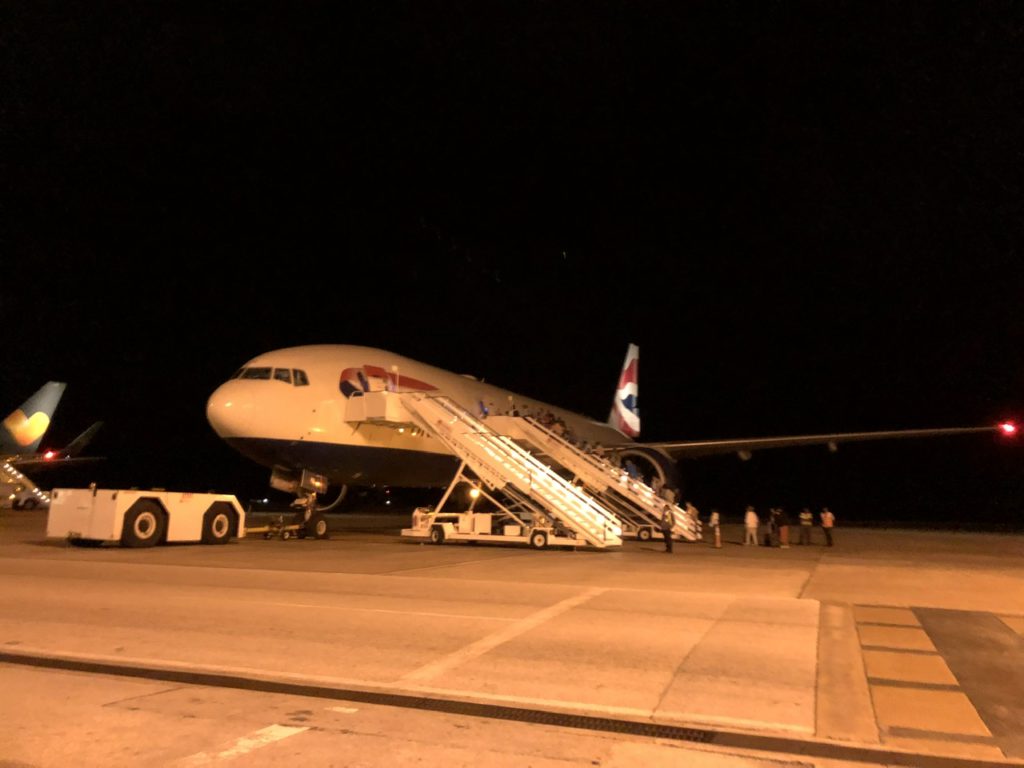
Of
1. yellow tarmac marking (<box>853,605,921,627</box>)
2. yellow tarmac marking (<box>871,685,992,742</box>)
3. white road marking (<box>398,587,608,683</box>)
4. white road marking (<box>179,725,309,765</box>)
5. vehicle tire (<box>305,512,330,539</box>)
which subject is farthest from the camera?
vehicle tire (<box>305,512,330,539</box>)

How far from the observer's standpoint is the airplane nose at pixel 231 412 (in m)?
18.0

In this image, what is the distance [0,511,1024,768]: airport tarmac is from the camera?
4465 mm

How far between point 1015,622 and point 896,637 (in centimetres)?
227

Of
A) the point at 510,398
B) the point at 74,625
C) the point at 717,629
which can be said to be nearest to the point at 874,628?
the point at 717,629

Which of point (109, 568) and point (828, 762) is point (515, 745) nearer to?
point (828, 762)

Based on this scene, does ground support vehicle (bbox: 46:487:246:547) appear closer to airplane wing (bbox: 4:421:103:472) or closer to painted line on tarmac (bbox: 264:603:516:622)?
painted line on tarmac (bbox: 264:603:516:622)

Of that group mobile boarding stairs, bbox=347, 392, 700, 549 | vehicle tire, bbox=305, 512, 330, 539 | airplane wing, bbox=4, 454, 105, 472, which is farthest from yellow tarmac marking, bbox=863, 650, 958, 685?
airplane wing, bbox=4, 454, 105, 472

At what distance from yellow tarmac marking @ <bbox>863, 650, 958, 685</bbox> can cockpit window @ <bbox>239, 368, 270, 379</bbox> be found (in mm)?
15231

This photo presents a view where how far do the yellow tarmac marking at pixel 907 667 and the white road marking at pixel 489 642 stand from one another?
323 cm

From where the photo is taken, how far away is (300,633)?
24.7ft

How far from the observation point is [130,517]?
16.7 m

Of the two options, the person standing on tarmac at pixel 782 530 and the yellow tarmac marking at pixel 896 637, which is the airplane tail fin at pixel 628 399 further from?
the yellow tarmac marking at pixel 896 637

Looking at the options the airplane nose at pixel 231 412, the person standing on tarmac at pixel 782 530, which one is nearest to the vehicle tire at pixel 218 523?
the airplane nose at pixel 231 412

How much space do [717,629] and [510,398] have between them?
20119 millimetres
